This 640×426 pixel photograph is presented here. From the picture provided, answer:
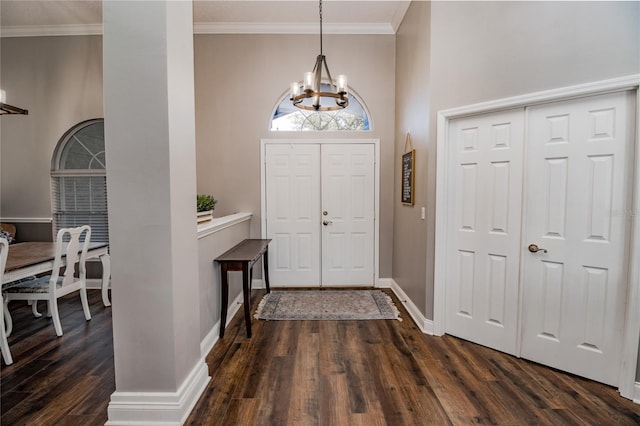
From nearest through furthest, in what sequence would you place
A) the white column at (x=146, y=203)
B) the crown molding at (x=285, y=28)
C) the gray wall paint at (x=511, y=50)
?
the white column at (x=146, y=203) → the gray wall paint at (x=511, y=50) → the crown molding at (x=285, y=28)

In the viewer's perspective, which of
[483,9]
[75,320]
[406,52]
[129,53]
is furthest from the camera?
[406,52]

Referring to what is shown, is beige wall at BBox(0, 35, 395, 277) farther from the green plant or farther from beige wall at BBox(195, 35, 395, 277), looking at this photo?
the green plant

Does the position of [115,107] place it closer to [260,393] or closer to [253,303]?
[260,393]

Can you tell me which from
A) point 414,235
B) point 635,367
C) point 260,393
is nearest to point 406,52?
point 414,235

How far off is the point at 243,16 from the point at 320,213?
9.12 ft

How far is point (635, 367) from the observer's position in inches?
77.0

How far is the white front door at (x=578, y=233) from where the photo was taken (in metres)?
2.04

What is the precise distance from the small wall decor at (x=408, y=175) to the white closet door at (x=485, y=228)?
573mm

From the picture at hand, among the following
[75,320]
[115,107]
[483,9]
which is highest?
[483,9]

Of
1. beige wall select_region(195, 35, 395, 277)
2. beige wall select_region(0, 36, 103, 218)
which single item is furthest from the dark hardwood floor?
beige wall select_region(0, 36, 103, 218)

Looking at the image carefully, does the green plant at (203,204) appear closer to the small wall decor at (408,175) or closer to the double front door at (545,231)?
the small wall decor at (408,175)

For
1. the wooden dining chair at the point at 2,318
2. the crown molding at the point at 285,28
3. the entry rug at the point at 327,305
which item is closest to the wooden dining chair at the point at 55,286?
the wooden dining chair at the point at 2,318

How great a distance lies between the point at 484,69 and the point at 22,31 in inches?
234

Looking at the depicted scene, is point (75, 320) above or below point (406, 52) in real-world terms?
below
